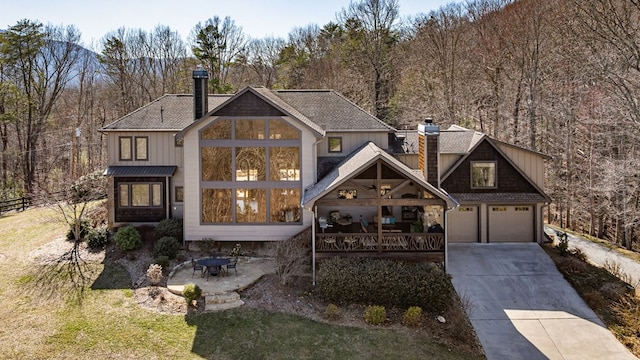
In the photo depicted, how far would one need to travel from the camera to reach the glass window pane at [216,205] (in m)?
18.5

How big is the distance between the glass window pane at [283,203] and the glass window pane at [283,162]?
598mm

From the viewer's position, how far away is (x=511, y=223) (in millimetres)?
19938

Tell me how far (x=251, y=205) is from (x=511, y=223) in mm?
12678

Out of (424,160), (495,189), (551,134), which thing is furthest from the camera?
(551,134)

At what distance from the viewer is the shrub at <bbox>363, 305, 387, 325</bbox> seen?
13.1 metres

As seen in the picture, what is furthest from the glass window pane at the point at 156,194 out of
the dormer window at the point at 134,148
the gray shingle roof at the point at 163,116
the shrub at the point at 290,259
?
the shrub at the point at 290,259

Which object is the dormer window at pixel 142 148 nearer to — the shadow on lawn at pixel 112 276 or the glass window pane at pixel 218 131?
the glass window pane at pixel 218 131

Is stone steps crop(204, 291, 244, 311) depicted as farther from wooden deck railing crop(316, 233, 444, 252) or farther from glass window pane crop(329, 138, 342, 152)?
glass window pane crop(329, 138, 342, 152)

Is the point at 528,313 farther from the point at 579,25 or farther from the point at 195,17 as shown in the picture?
the point at 195,17

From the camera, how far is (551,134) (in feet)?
88.5

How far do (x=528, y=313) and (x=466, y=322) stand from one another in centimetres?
240

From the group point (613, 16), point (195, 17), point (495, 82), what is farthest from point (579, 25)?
point (195, 17)

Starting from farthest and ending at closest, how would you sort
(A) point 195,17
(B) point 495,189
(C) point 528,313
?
(A) point 195,17
(B) point 495,189
(C) point 528,313

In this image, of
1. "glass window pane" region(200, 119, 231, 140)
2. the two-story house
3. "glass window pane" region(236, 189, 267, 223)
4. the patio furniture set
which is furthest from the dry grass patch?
"glass window pane" region(200, 119, 231, 140)
